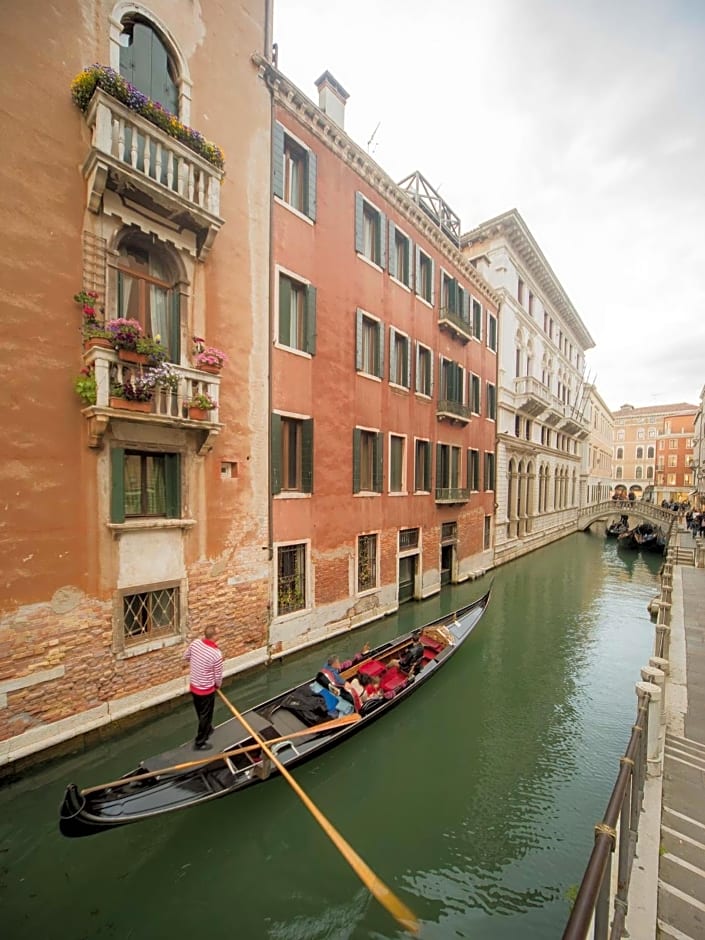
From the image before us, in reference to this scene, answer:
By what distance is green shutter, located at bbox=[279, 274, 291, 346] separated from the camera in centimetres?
897

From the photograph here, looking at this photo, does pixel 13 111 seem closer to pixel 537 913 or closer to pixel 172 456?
pixel 172 456

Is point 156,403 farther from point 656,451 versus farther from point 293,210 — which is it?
point 656,451

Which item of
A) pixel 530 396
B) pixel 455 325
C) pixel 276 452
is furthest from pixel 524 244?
pixel 276 452

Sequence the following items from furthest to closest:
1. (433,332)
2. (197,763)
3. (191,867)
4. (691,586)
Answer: (433,332), (691,586), (197,763), (191,867)

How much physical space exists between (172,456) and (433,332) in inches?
387

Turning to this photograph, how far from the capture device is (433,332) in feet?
46.2

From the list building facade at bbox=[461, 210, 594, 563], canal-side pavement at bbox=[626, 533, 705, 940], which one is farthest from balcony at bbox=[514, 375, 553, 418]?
canal-side pavement at bbox=[626, 533, 705, 940]

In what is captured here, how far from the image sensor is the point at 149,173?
6160 mm

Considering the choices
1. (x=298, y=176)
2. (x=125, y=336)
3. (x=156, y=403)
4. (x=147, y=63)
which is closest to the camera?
(x=125, y=336)

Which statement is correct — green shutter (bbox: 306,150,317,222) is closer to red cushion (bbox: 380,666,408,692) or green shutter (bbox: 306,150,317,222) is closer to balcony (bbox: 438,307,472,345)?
balcony (bbox: 438,307,472,345)

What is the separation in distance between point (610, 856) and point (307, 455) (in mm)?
7960

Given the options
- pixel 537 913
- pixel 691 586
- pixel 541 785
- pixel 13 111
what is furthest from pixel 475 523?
pixel 13 111

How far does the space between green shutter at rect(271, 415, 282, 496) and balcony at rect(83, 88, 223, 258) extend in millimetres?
3131

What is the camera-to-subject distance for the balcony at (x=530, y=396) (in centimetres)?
2061
